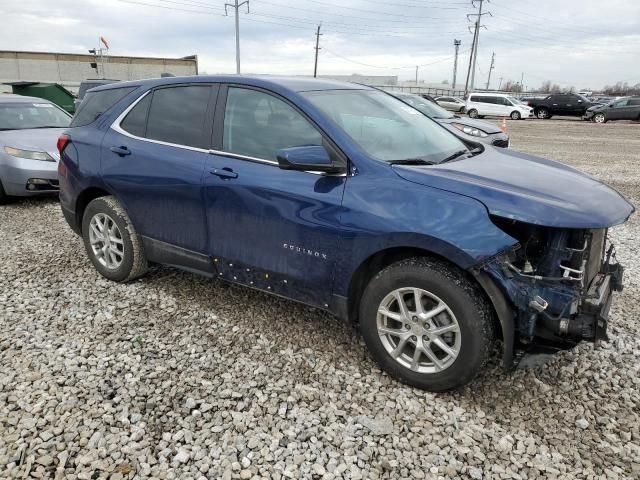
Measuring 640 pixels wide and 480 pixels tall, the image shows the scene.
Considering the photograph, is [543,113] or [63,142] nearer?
[63,142]

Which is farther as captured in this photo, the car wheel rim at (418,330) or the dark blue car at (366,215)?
the car wheel rim at (418,330)

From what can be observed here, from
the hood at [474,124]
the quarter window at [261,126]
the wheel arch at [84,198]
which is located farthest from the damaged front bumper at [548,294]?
the hood at [474,124]

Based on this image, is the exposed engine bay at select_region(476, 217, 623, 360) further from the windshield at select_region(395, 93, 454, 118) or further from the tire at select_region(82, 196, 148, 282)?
the windshield at select_region(395, 93, 454, 118)

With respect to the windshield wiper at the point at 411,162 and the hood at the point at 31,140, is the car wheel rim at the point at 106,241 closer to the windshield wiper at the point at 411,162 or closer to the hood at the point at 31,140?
the windshield wiper at the point at 411,162

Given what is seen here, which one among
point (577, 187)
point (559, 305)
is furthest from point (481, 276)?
point (577, 187)

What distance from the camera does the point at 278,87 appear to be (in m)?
3.30

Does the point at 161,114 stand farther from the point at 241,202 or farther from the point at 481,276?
the point at 481,276

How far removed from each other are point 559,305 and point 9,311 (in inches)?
153

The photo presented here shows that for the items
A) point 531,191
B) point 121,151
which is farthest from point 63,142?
point 531,191

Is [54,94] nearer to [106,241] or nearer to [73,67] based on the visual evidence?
[106,241]

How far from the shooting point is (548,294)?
251cm

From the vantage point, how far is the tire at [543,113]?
104 feet

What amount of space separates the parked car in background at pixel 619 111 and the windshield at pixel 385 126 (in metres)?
28.0

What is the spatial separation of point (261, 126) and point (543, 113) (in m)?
32.8
